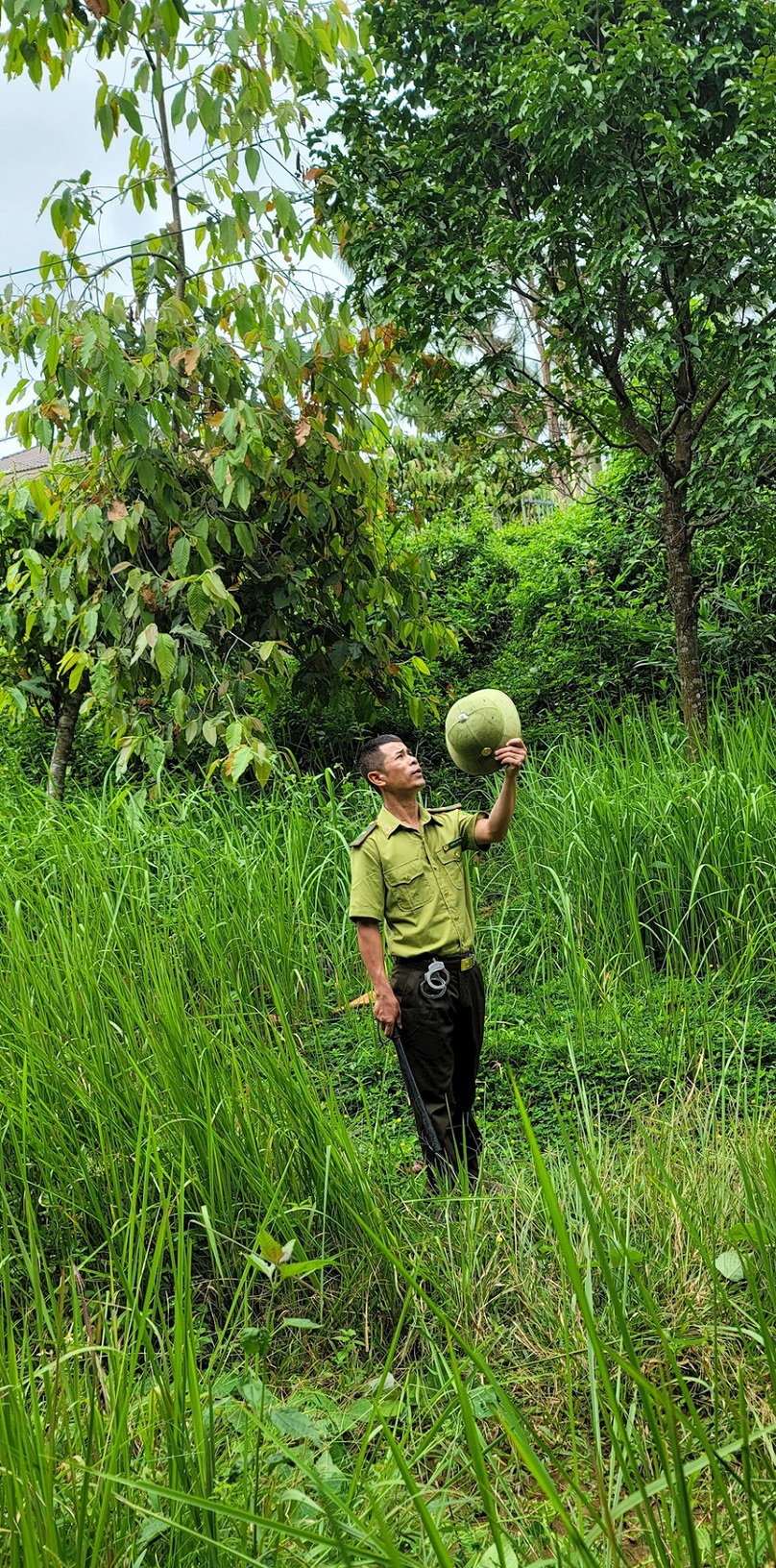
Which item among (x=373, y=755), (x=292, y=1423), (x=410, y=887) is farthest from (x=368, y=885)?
(x=292, y=1423)

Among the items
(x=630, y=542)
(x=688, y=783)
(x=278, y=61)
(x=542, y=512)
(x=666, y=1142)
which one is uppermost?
(x=278, y=61)

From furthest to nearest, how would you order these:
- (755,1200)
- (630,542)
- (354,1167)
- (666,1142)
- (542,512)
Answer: (542,512) → (630,542) → (666,1142) → (354,1167) → (755,1200)

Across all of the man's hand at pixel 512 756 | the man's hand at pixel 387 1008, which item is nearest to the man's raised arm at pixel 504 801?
the man's hand at pixel 512 756

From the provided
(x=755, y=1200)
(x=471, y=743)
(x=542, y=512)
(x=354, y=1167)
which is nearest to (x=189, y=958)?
(x=471, y=743)

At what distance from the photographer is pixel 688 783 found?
16.5 feet

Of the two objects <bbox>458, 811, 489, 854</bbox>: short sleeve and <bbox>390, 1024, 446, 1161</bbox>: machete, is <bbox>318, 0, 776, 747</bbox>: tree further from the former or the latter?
<bbox>390, 1024, 446, 1161</bbox>: machete

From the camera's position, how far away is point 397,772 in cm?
338

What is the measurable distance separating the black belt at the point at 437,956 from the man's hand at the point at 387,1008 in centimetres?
11

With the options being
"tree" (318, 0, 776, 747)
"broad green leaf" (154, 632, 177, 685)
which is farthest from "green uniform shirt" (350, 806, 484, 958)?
"tree" (318, 0, 776, 747)

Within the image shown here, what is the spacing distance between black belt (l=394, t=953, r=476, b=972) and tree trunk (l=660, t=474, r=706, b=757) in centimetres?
277

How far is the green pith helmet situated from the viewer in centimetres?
338

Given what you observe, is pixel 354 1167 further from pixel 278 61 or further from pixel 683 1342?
pixel 278 61

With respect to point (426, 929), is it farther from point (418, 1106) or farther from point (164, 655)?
point (164, 655)

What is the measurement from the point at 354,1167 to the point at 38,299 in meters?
4.37
